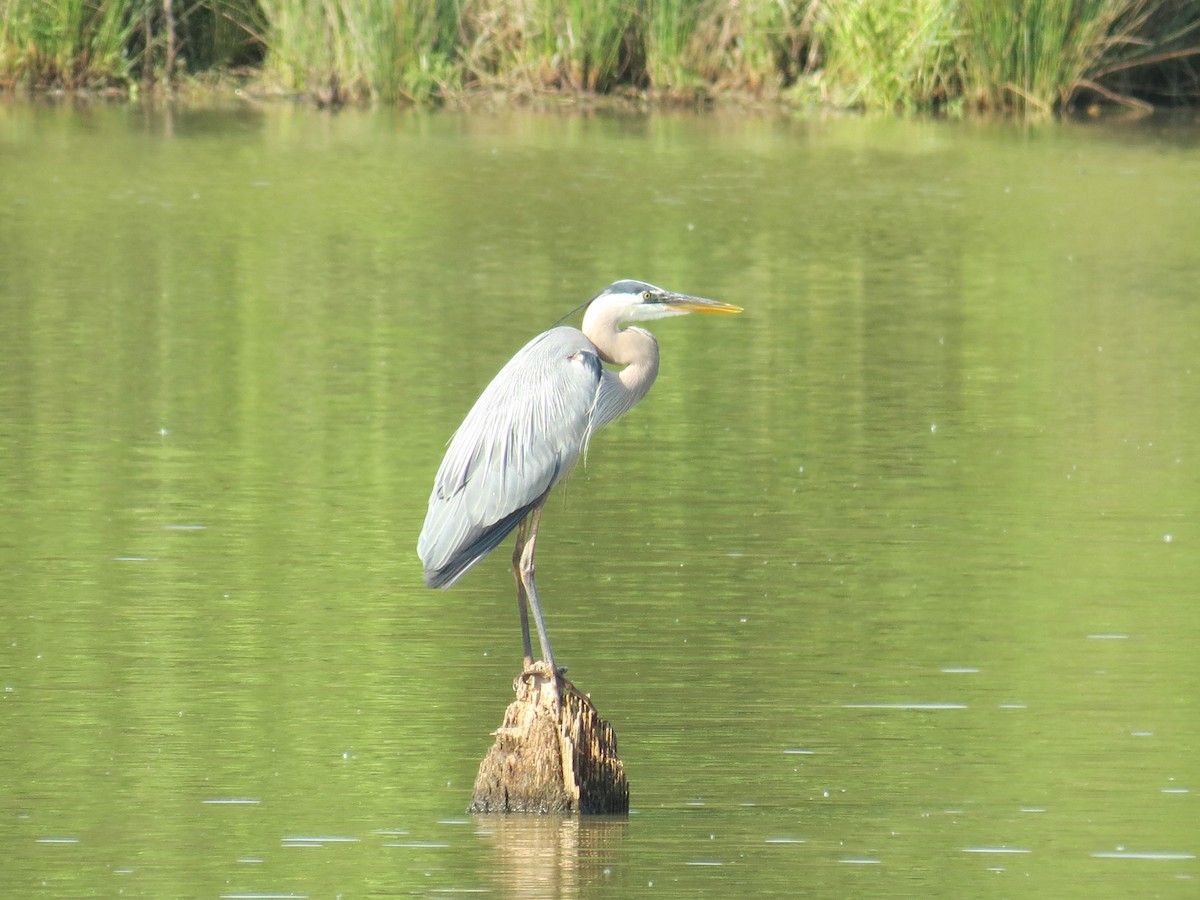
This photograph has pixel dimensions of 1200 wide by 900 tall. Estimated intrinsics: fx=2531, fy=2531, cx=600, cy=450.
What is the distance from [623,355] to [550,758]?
43.4 inches

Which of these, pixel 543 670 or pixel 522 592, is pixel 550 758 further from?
pixel 522 592

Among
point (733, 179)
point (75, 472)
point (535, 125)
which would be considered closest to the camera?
point (75, 472)

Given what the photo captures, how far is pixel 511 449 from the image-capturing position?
20.6ft

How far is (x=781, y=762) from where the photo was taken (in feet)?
21.2

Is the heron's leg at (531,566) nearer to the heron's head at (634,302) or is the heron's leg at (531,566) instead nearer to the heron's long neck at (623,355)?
the heron's long neck at (623,355)

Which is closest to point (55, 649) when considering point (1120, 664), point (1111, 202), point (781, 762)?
point (781, 762)

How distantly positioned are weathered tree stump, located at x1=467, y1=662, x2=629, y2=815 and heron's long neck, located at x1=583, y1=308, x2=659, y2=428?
0.84 meters

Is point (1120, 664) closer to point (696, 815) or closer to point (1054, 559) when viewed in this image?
point (1054, 559)

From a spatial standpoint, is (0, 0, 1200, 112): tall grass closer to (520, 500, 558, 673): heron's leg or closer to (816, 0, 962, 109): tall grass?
(816, 0, 962, 109): tall grass

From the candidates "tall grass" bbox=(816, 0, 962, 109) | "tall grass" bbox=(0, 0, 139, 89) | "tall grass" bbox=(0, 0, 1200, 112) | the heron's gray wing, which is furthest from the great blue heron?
"tall grass" bbox=(0, 0, 139, 89)

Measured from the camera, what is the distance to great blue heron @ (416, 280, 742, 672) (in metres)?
6.23

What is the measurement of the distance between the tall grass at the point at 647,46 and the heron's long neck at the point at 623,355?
20.1 meters

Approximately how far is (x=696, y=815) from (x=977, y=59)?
2176 centimetres

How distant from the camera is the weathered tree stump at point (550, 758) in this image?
5.93 m
